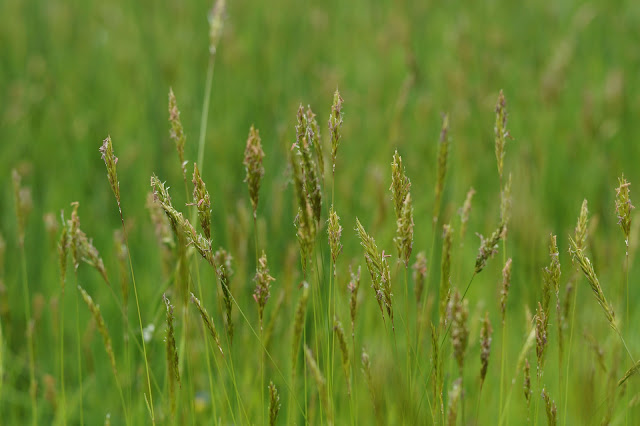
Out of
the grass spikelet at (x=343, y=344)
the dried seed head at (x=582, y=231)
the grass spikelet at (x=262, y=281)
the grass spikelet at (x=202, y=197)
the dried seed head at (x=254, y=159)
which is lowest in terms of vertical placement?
the grass spikelet at (x=343, y=344)

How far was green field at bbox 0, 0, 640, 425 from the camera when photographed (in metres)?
1.59

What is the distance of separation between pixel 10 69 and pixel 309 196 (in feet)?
11.8

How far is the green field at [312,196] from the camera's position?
1.59 metres

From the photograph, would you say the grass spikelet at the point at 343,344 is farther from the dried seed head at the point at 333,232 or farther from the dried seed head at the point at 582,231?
the dried seed head at the point at 582,231

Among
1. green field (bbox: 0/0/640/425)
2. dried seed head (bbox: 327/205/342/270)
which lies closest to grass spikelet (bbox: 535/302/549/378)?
green field (bbox: 0/0/640/425)

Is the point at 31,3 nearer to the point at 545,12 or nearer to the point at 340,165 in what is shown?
the point at 340,165

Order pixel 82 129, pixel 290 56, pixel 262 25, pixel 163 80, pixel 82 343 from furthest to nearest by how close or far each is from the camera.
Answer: pixel 262 25
pixel 290 56
pixel 163 80
pixel 82 129
pixel 82 343

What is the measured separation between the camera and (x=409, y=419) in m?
1.23

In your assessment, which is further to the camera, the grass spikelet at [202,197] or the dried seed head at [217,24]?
the dried seed head at [217,24]

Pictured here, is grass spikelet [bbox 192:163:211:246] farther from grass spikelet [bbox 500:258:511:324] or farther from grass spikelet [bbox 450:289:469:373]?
grass spikelet [bbox 500:258:511:324]

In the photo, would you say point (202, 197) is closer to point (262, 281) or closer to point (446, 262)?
point (262, 281)

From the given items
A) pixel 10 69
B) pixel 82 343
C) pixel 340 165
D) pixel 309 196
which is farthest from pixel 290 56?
pixel 309 196

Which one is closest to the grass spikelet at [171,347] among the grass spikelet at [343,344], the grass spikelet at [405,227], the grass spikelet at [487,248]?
the grass spikelet at [343,344]

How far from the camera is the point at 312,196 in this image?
3.61 ft
